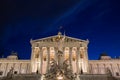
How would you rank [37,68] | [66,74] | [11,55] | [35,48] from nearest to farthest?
[66,74] → [37,68] → [35,48] → [11,55]

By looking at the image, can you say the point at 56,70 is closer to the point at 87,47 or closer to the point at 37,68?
the point at 37,68

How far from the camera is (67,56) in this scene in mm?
74625

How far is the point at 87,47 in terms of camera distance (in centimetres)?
7656

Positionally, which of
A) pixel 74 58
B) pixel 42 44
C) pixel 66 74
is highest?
pixel 42 44

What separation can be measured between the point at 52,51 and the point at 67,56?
18.9 feet

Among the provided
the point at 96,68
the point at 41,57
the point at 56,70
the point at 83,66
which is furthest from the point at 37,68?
the point at 56,70

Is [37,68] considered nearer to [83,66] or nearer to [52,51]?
[52,51]

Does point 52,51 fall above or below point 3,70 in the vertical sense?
above

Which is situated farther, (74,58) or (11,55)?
(11,55)

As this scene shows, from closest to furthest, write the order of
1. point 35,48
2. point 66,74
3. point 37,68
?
point 66,74 → point 37,68 → point 35,48

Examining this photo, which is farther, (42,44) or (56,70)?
(42,44)

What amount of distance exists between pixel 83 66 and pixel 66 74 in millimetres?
32935

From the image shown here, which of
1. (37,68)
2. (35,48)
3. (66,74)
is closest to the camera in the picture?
(66,74)

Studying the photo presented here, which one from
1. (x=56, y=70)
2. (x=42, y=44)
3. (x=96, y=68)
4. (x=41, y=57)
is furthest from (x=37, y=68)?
(x=56, y=70)
